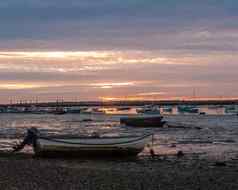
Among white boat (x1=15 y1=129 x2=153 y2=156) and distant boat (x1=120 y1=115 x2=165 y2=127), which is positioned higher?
white boat (x1=15 y1=129 x2=153 y2=156)

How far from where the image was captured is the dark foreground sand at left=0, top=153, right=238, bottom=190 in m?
20.8

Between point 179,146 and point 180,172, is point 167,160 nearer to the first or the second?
point 180,172

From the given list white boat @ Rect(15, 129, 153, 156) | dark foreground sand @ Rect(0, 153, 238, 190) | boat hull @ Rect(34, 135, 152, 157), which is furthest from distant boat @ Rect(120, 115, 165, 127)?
dark foreground sand @ Rect(0, 153, 238, 190)

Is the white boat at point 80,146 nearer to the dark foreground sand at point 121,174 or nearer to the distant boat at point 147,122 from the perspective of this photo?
the dark foreground sand at point 121,174

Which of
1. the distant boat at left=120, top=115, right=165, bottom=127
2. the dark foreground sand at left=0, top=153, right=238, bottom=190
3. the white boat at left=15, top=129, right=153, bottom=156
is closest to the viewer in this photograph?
the dark foreground sand at left=0, top=153, right=238, bottom=190

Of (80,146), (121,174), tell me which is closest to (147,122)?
(80,146)

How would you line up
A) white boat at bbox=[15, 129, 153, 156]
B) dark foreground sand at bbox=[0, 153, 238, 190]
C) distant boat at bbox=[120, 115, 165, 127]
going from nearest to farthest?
dark foreground sand at bbox=[0, 153, 238, 190] → white boat at bbox=[15, 129, 153, 156] → distant boat at bbox=[120, 115, 165, 127]

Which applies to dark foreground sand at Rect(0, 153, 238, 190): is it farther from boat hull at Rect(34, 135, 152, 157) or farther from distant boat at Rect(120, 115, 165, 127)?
distant boat at Rect(120, 115, 165, 127)

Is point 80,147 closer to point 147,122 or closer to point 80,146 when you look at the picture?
point 80,146

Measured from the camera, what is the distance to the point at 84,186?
20.4m

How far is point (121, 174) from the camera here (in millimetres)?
25156

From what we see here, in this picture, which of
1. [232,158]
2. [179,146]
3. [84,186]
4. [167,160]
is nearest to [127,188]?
[84,186]

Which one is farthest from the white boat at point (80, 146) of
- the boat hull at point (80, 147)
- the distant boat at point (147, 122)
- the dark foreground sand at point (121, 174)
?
the distant boat at point (147, 122)

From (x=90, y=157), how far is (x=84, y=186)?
13.8 m
